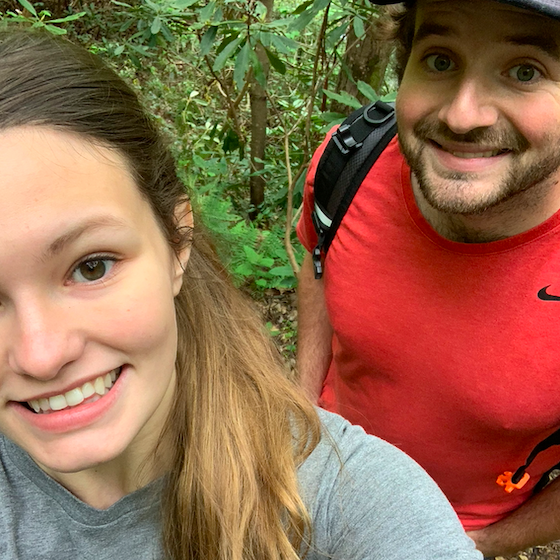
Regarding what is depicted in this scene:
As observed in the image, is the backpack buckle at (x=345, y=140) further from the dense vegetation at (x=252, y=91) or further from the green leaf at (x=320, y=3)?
the green leaf at (x=320, y=3)

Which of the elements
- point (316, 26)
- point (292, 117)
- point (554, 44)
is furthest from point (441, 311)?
point (316, 26)

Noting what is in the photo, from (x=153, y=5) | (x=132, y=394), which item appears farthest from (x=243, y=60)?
(x=132, y=394)

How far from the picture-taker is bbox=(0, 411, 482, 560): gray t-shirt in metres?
1.03

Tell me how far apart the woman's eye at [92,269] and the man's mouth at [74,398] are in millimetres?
185

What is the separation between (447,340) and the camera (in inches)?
54.0

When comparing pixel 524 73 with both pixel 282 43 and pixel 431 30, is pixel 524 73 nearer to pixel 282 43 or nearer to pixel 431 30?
pixel 431 30

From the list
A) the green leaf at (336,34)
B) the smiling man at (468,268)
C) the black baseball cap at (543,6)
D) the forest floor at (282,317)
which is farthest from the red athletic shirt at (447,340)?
the forest floor at (282,317)

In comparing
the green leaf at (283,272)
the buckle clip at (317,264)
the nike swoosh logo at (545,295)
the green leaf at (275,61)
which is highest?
the green leaf at (275,61)

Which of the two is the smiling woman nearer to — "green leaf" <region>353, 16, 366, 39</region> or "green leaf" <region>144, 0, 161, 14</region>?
"green leaf" <region>353, 16, 366, 39</region>

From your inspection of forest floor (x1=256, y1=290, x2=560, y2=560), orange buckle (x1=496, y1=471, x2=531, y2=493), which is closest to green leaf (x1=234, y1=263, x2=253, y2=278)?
forest floor (x1=256, y1=290, x2=560, y2=560)

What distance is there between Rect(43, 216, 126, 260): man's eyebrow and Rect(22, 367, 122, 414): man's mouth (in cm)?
25

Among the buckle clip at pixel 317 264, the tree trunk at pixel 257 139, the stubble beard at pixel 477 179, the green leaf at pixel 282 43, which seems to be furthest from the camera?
the tree trunk at pixel 257 139

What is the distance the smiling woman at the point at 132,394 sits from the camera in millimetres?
861

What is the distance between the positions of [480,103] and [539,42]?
16cm
